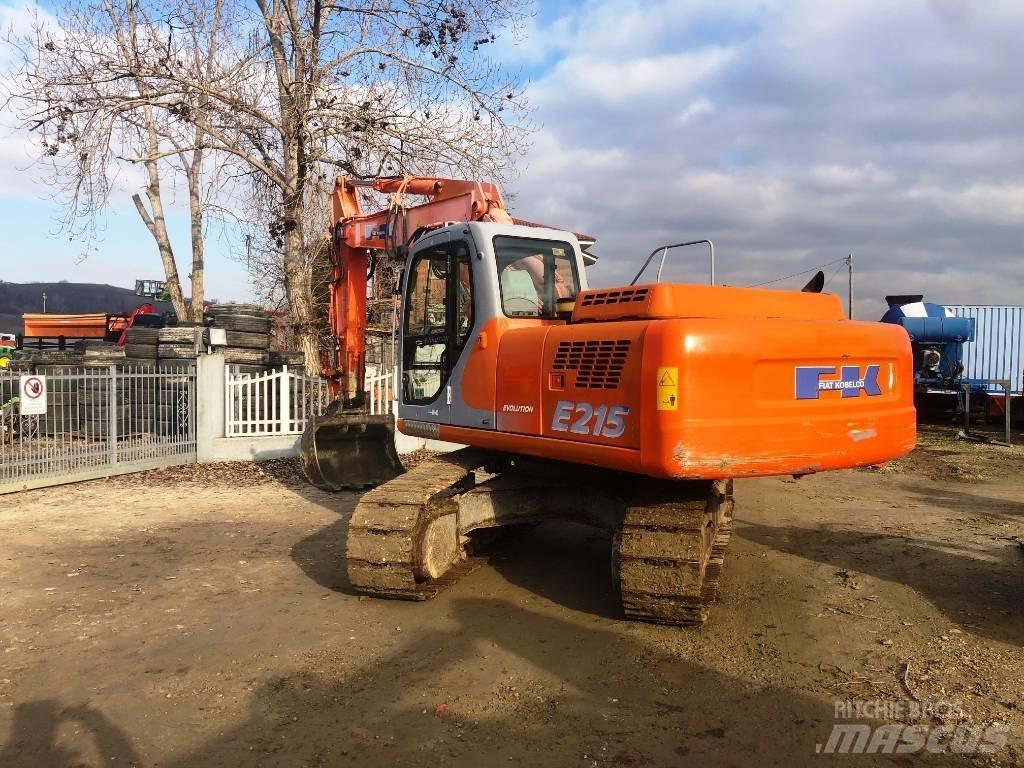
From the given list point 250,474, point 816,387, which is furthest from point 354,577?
point 250,474

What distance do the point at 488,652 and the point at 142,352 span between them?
11522 mm

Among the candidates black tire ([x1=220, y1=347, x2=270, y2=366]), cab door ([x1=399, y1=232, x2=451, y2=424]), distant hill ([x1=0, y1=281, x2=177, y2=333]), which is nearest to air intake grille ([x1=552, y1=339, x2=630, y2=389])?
cab door ([x1=399, y1=232, x2=451, y2=424])

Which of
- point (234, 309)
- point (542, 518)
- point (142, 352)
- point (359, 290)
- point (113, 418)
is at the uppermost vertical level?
point (234, 309)

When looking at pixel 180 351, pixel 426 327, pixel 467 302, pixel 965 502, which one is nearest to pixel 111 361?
pixel 180 351

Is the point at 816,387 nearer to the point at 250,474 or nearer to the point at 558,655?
the point at 558,655

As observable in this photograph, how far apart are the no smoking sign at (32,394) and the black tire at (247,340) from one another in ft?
12.3

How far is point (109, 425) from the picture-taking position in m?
10.8

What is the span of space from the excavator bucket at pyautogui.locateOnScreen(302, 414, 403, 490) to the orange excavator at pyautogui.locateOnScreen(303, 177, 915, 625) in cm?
326

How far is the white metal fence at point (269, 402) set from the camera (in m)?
11.8

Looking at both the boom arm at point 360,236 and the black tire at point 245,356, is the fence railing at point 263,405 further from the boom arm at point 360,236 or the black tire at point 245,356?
the boom arm at point 360,236

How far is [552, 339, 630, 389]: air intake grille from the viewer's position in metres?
4.46

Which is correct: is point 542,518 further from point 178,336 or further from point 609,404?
point 178,336

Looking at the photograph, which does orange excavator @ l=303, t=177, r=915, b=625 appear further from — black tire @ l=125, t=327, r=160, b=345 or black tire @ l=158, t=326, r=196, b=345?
black tire @ l=125, t=327, r=160, b=345

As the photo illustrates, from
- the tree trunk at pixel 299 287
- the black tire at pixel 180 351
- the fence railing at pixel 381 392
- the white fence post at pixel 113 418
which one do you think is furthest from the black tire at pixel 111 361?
the fence railing at pixel 381 392
